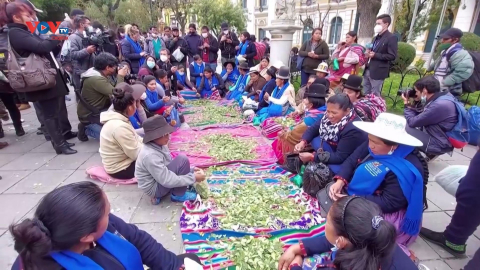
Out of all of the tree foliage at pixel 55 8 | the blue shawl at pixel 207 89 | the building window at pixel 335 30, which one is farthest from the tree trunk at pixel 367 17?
the tree foliage at pixel 55 8

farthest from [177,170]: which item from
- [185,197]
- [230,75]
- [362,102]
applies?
[230,75]

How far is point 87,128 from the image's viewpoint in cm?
479

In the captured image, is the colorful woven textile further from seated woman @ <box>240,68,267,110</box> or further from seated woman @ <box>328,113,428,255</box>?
seated woman @ <box>240,68,267,110</box>

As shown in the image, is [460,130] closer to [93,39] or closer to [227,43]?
[93,39]

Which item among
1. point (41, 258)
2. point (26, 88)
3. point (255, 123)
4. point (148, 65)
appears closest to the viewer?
point (41, 258)

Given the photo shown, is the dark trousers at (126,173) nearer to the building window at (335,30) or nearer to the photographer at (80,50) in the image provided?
the photographer at (80,50)

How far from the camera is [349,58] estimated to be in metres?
6.15

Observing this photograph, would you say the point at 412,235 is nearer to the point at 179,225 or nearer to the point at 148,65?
the point at 179,225

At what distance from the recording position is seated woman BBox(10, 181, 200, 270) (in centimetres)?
107

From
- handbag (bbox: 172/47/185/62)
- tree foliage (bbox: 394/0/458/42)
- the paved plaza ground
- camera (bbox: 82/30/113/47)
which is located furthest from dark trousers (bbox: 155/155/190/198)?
tree foliage (bbox: 394/0/458/42)

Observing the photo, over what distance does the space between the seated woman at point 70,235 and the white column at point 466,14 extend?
2137cm

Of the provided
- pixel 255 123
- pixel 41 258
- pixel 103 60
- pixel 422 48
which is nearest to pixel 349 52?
pixel 255 123

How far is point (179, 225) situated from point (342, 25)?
2722 cm

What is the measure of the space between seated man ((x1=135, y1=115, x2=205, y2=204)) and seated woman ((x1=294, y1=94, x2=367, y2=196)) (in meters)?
1.32
